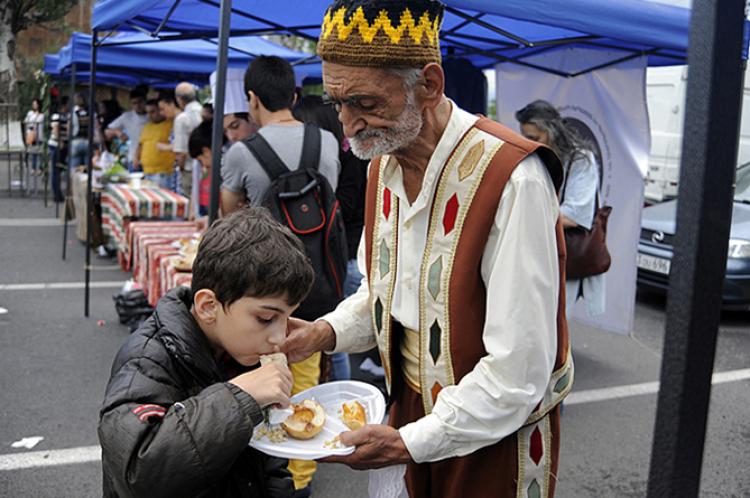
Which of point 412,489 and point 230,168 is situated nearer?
point 412,489

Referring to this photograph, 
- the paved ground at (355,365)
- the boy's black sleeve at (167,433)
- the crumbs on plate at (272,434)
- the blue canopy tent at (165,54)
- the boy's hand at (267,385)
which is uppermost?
the blue canopy tent at (165,54)

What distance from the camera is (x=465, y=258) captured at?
1.62 meters

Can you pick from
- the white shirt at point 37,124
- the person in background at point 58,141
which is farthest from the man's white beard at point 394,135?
the white shirt at point 37,124

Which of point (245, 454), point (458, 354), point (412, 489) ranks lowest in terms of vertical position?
point (412, 489)

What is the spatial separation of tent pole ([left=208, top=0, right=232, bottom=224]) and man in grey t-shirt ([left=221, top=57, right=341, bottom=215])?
14 cm

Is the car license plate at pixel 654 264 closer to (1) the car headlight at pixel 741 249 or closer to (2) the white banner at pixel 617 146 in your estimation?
(1) the car headlight at pixel 741 249

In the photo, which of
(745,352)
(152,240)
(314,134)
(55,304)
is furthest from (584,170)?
→ (55,304)

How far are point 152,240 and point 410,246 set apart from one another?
419 centimetres

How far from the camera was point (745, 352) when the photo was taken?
243 inches

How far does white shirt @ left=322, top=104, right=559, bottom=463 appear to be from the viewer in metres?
1.51

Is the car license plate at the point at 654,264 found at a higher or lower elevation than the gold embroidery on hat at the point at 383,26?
lower

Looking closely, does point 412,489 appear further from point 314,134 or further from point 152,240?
point 152,240

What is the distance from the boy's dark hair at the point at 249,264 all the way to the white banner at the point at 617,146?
14.0ft

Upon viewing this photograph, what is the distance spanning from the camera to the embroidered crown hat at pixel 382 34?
1592mm
